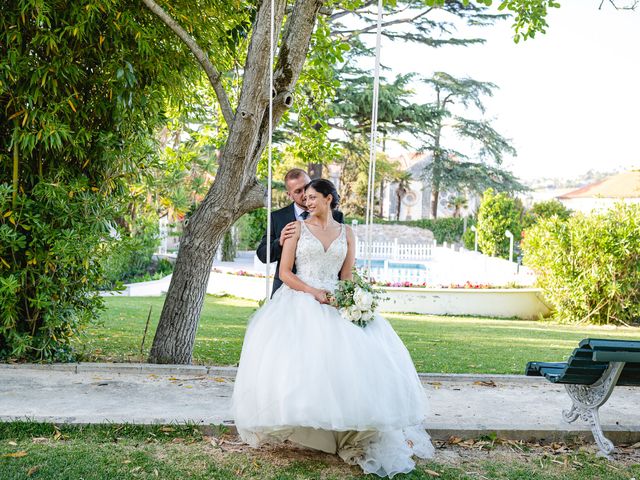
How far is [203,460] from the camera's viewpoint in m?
3.95

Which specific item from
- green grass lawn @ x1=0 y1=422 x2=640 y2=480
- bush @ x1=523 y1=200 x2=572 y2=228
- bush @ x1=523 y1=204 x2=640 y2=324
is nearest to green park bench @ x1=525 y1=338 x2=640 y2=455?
green grass lawn @ x1=0 y1=422 x2=640 y2=480

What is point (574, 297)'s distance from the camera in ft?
46.6

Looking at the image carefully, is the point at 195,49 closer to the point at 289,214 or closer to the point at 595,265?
the point at 289,214

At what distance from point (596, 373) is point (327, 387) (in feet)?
6.18

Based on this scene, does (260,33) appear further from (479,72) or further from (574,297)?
(479,72)

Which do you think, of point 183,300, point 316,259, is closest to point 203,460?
point 316,259

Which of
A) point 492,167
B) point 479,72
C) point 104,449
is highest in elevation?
point 479,72

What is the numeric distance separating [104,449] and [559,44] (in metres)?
69.1

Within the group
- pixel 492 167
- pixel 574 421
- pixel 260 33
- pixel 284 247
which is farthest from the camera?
pixel 492 167

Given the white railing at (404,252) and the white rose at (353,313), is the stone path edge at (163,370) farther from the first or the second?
the white railing at (404,252)

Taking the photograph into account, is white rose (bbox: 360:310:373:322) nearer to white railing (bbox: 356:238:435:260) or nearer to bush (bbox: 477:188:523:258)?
white railing (bbox: 356:238:435:260)

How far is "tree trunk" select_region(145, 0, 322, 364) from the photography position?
20.9 ft

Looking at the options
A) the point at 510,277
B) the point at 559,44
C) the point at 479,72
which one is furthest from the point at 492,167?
the point at 559,44

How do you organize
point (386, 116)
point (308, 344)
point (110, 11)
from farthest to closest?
point (386, 116) < point (110, 11) < point (308, 344)
